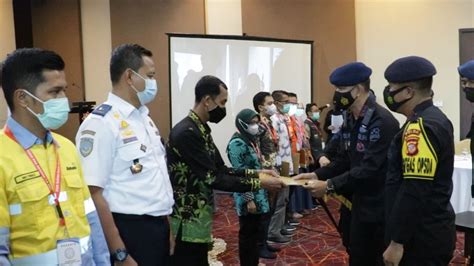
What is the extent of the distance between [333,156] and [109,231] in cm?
215

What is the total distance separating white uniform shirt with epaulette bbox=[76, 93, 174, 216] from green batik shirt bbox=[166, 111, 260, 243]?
0.43m

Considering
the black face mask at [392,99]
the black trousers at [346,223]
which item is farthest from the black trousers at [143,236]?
the black trousers at [346,223]

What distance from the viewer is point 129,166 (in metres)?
2.01

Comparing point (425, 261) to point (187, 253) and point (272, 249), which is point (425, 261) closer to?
point (187, 253)

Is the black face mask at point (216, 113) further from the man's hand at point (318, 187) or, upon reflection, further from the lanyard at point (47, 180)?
the lanyard at point (47, 180)

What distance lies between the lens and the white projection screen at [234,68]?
7.08 metres

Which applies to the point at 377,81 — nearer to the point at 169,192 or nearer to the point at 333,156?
the point at 333,156

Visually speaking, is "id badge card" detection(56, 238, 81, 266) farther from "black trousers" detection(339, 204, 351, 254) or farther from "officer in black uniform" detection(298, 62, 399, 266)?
"black trousers" detection(339, 204, 351, 254)

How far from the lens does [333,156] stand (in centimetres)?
361

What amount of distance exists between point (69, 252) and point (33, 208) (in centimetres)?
18

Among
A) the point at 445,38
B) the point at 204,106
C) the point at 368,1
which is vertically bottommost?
the point at 204,106

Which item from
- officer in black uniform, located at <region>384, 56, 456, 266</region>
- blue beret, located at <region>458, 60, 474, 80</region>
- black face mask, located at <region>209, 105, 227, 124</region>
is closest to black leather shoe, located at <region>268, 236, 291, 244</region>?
black face mask, located at <region>209, 105, 227, 124</region>

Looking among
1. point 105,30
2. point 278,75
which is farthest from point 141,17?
point 278,75

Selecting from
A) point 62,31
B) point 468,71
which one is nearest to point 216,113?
point 468,71
